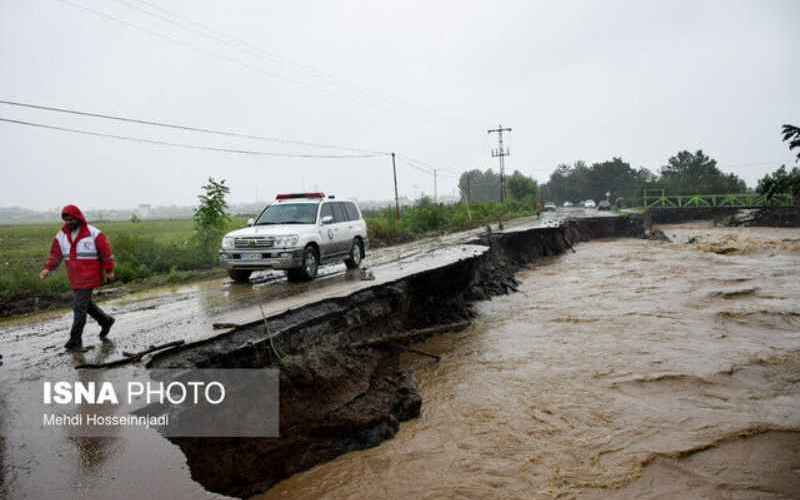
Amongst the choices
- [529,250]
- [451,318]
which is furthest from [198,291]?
[529,250]

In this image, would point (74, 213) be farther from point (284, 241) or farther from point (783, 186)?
point (783, 186)

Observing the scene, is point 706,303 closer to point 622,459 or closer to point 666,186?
point 622,459

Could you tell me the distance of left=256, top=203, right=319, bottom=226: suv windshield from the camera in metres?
11.8

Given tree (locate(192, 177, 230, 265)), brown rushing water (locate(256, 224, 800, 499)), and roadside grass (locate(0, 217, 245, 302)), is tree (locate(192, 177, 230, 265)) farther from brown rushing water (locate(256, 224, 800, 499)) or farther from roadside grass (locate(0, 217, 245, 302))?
brown rushing water (locate(256, 224, 800, 499))

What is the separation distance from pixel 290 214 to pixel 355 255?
2.32 meters

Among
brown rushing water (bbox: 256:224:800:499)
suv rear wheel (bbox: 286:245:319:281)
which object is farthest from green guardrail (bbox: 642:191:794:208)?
suv rear wheel (bbox: 286:245:319:281)

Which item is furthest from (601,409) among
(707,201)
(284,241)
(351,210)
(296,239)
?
(707,201)

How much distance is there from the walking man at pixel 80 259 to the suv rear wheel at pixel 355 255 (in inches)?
284

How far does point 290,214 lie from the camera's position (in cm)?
1198

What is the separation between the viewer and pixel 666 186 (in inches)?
3027

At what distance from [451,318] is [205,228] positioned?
9123mm

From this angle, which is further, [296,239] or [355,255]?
[355,255]

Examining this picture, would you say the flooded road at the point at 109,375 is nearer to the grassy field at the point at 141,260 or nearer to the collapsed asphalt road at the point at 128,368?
the collapsed asphalt road at the point at 128,368

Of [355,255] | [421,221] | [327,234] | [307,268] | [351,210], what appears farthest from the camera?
[421,221]
